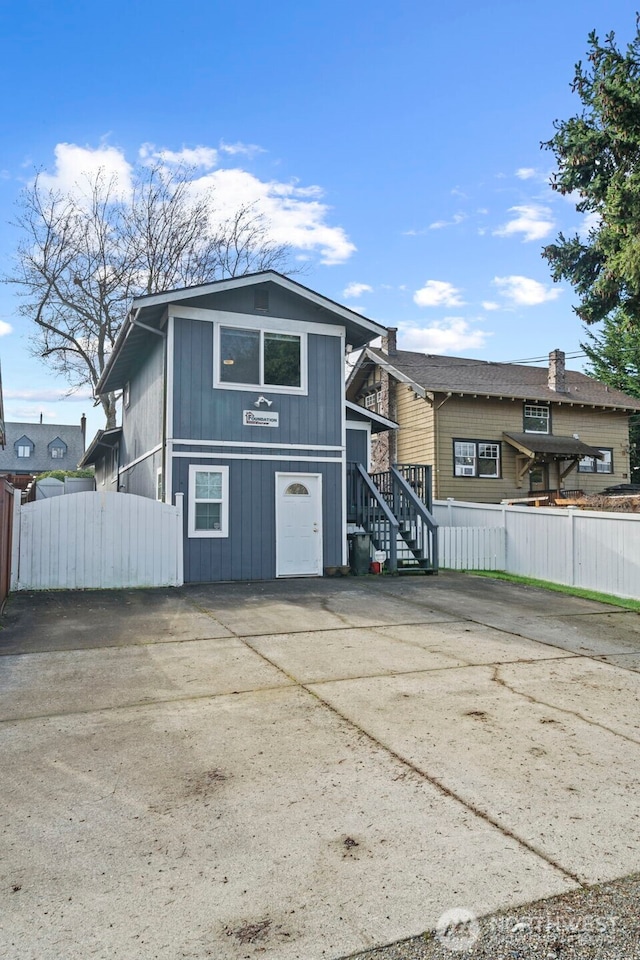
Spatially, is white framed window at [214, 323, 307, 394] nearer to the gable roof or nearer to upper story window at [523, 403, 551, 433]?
the gable roof

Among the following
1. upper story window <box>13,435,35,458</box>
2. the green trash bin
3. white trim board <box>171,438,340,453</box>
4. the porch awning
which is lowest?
the green trash bin

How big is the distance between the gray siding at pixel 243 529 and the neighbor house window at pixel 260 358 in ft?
5.48

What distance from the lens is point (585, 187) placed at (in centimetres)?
1270

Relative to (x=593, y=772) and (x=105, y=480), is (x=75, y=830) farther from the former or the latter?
(x=105, y=480)

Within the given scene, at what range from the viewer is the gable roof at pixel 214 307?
12734 millimetres

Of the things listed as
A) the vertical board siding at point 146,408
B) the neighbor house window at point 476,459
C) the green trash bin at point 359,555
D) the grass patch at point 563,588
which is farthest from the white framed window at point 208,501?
the neighbor house window at point 476,459

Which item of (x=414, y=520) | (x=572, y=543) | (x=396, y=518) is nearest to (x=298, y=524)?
(x=396, y=518)

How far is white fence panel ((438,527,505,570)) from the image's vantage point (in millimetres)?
15648

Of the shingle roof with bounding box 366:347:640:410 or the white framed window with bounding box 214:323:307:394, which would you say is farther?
the shingle roof with bounding box 366:347:640:410

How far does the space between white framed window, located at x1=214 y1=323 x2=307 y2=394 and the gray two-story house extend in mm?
21

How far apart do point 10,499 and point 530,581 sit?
10.0 meters

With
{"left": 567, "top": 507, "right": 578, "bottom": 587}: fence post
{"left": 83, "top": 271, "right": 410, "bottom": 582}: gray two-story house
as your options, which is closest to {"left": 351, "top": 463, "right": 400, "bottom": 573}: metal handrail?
{"left": 83, "top": 271, "right": 410, "bottom": 582}: gray two-story house

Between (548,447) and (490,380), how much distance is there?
10.9 feet

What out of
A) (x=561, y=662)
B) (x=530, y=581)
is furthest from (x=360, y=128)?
(x=561, y=662)
